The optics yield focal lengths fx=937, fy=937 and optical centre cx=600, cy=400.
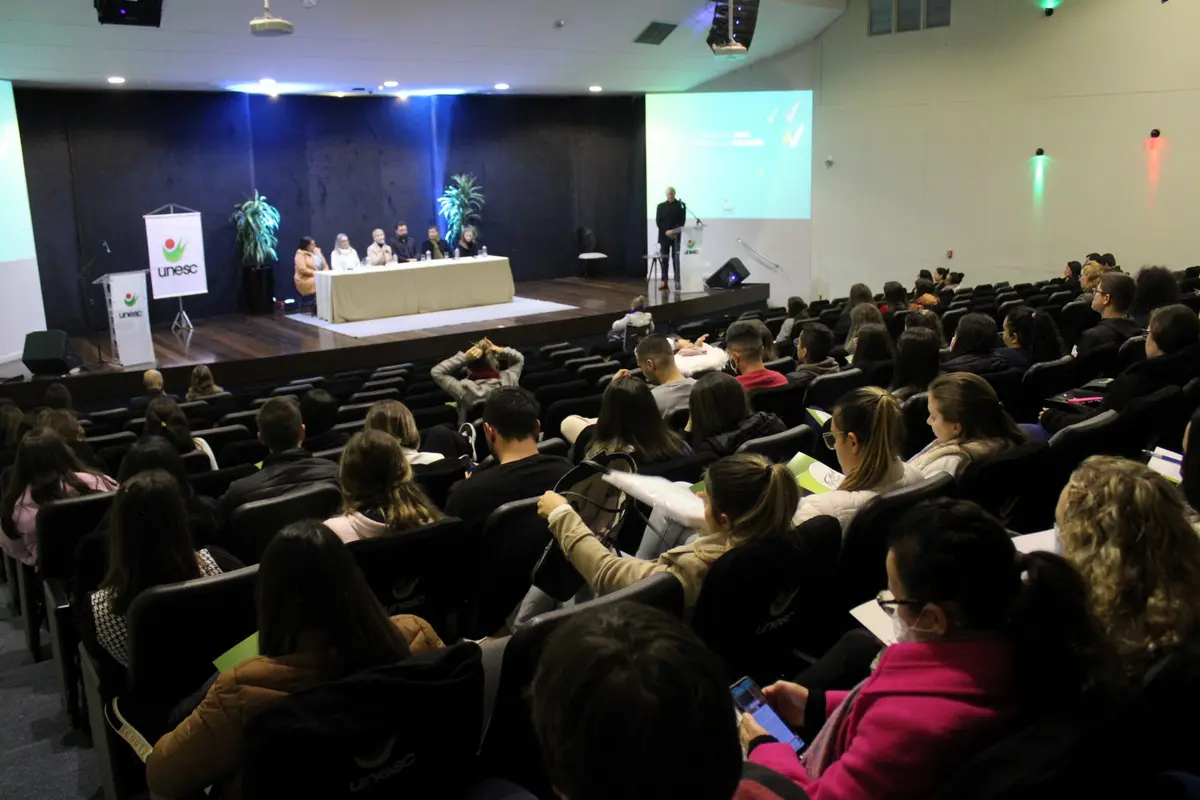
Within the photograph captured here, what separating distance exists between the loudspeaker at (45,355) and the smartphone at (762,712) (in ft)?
27.6

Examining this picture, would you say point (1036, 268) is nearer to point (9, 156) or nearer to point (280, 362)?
point (280, 362)

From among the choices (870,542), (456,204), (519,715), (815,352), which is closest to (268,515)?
(519,715)

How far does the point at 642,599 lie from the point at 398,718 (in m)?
0.62

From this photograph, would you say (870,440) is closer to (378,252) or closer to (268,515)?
(268,515)

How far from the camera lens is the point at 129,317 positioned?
8930mm

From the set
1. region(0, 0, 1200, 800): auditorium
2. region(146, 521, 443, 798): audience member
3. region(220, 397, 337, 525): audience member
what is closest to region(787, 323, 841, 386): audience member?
region(0, 0, 1200, 800): auditorium

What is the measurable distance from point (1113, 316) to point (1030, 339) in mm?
776

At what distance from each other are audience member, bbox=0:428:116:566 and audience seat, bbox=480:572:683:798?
2.46 m

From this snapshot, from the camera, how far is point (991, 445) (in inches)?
122

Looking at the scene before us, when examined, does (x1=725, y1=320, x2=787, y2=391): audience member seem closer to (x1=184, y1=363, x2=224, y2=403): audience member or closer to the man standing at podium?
(x1=184, y1=363, x2=224, y2=403): audience member

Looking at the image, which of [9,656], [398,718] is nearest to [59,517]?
[9,656]

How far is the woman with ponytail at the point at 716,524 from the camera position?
2199mm

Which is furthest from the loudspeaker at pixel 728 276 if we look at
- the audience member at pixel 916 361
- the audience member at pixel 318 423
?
the audience member at pixel 318 423

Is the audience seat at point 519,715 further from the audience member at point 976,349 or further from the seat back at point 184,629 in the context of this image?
the audience member at point 976,349
